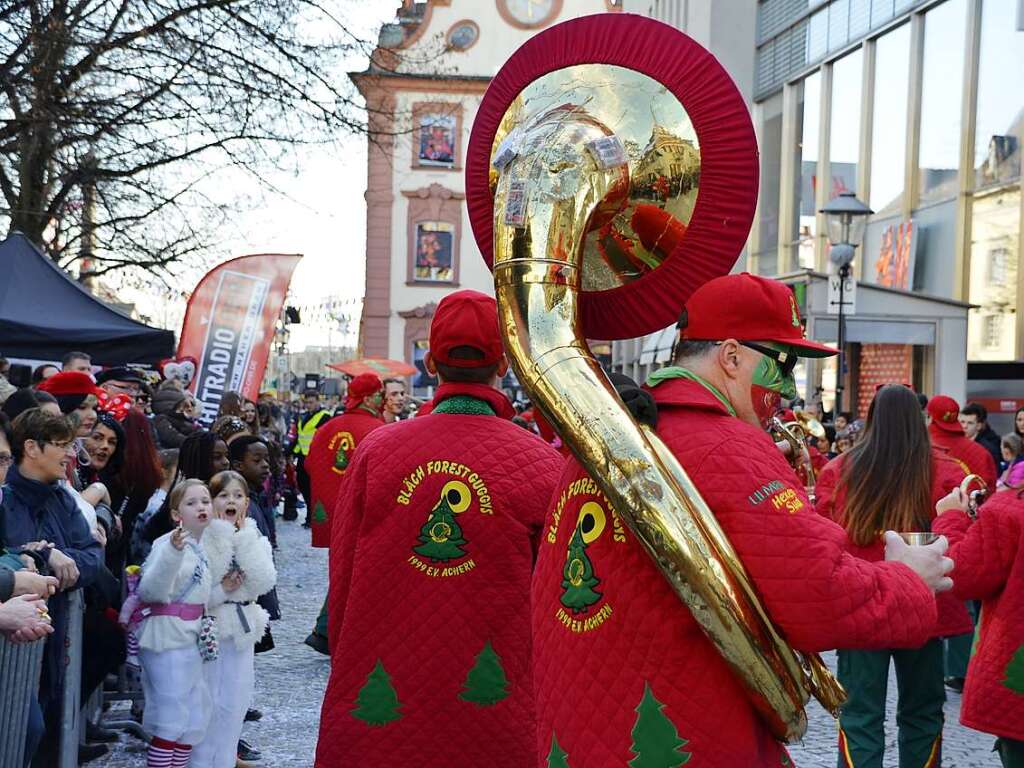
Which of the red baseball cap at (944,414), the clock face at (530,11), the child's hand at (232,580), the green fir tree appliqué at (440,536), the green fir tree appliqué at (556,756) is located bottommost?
the child's hand at (232,580)

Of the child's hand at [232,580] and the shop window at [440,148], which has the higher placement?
the shop window at [440,148]

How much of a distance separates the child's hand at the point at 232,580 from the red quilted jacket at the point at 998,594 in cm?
279

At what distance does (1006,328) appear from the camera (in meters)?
16.1

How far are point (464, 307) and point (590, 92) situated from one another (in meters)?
1.28

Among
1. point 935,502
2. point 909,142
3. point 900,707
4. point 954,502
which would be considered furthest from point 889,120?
point 954,502

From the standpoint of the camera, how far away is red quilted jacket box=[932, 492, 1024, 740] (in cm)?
465

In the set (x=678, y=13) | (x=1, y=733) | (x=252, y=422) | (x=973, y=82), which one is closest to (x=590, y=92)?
(x=1, y=733)

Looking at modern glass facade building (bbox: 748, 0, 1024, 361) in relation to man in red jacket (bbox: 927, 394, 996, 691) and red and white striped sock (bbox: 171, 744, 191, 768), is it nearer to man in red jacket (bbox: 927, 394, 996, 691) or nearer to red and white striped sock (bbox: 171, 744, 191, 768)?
man in red jacket (bbox: 927, 394, 996, 691)

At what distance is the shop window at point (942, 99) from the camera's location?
17.1 m

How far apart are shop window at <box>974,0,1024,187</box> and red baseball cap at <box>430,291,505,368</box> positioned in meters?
13.3

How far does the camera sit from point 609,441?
2.50m

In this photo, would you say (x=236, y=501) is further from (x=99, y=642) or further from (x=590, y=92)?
(x=590, y=92)

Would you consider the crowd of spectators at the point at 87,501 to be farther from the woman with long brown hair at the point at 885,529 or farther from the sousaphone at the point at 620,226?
the woman with long brown hair at the point at 885,529

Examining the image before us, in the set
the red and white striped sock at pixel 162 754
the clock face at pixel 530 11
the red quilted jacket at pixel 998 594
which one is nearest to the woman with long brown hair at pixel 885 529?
the red quilted jacket at pixel 998 594
